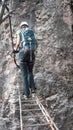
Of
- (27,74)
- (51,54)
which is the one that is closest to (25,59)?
(27,74)

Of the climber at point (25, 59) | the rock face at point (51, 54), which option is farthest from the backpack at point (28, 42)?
the rock face at point (51, 54)

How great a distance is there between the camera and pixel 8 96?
36.2ft

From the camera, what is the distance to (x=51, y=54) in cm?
1166

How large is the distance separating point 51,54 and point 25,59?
1.90 metres

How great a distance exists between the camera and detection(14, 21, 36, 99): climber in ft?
32.1

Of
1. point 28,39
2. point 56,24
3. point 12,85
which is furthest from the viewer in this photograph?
point 56,24

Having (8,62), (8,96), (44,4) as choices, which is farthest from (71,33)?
(8,96)

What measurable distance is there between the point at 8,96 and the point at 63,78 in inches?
70.1

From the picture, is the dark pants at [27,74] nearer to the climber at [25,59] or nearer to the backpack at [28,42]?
the climber at [25,59]

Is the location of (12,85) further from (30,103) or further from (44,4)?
(44,4)

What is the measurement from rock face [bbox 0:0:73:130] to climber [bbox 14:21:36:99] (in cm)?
114

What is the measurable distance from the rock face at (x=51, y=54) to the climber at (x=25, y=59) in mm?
1138

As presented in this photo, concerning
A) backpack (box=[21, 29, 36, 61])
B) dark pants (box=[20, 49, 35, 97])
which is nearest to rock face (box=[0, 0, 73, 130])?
dark pants (box=[20, 49, 35, 97])

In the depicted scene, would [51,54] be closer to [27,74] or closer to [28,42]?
[27,74]
